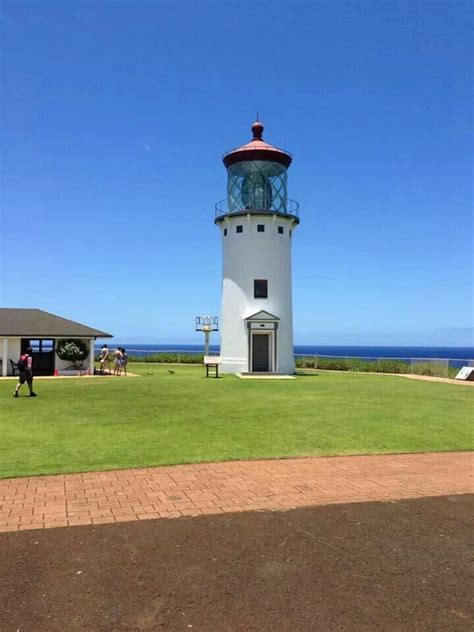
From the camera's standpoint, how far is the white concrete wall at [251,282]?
2756cm

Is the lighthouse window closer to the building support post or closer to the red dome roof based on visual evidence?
the red dome roof

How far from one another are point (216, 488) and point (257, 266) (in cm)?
2144

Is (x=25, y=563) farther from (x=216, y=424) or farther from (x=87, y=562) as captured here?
(x=216, y=424)

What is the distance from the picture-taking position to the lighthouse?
27.5 metres

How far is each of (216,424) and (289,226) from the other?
61.8 feet

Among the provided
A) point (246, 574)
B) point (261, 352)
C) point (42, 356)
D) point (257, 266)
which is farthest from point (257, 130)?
point (246, 574)

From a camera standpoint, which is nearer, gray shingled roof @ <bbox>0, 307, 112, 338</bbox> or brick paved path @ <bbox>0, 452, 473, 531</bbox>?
brick paved path @ <bbox>0, 452, 473, 531</bbox>

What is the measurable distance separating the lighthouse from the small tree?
23.0ft

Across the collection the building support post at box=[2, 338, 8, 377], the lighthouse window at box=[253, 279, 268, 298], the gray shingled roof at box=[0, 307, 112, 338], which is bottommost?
the building support post at box=[2, 338, 8, 377]

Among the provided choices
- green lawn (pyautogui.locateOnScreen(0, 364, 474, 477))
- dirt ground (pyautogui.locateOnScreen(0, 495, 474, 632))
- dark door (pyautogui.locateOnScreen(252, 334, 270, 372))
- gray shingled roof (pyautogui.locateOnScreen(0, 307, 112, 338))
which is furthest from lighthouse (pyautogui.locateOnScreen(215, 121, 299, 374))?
dirt ground (pyautogui.locateOnScreen(0, 495, 474, 632))

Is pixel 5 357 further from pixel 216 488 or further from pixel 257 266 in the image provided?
pixel 216 488

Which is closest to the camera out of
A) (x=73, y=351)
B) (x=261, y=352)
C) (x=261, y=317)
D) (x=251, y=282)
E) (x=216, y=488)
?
(x=216, y=488)

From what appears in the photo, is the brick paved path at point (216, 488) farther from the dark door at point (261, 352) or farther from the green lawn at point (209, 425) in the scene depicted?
the dark door at point (261, 352)

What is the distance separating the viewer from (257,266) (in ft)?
90.6
